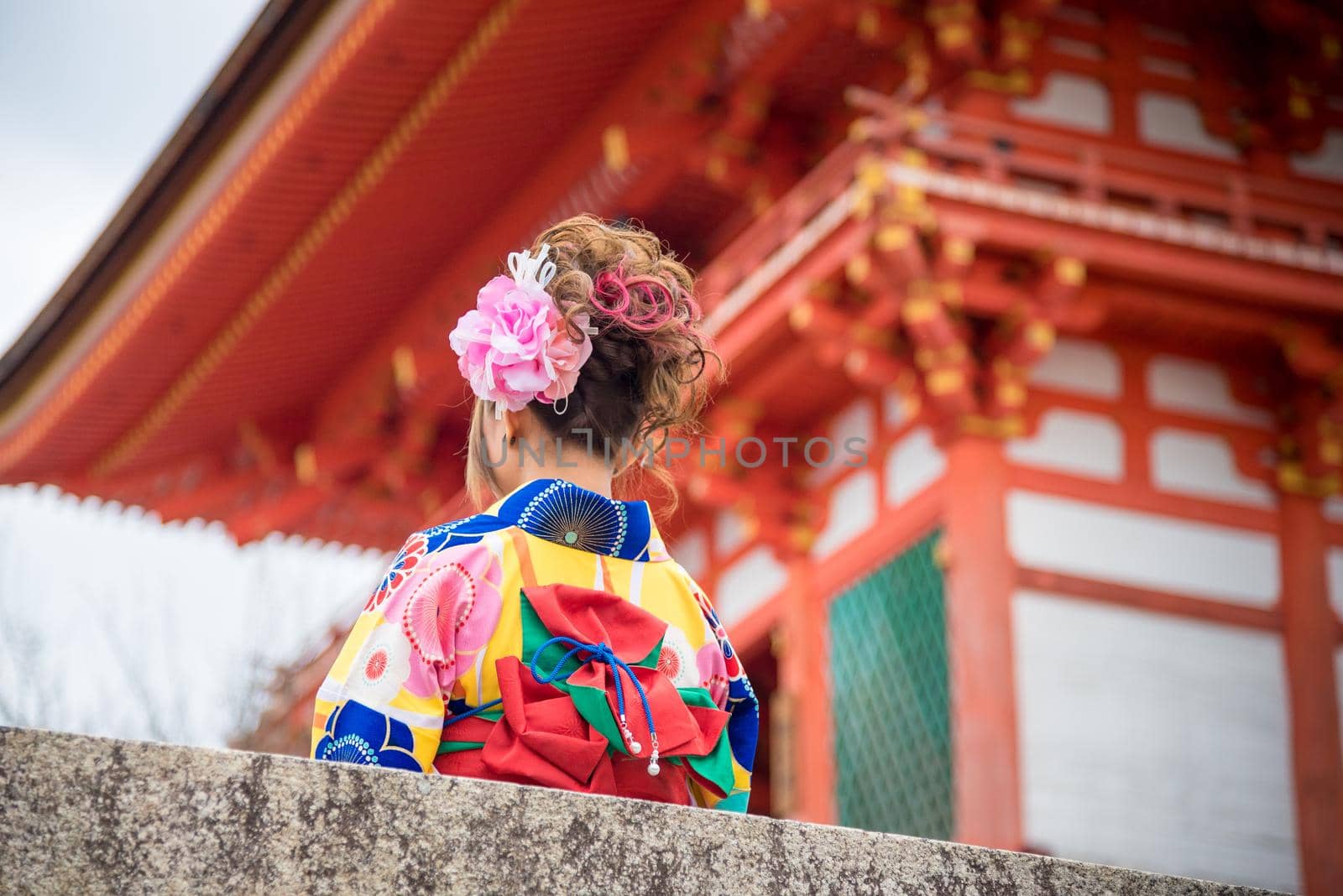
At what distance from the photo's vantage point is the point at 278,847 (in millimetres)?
1831

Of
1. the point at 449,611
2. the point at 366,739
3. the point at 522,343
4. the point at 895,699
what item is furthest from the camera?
the point at 895,699

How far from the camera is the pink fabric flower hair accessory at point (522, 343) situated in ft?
8.10

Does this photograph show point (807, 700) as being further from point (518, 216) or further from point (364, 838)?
point (364, 838)

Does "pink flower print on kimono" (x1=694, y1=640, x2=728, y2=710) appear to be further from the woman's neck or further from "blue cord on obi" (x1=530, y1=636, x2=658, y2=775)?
the woman's neck

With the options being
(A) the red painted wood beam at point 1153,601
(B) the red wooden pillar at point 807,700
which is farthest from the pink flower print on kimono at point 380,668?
(B) the red wooden pillar at point 807,700

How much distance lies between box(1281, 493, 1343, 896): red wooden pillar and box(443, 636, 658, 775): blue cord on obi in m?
5.67

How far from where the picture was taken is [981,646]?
23.4 ft

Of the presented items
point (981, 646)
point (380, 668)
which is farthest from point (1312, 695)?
point (380, 668)

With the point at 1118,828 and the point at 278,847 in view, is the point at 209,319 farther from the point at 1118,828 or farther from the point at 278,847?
the point at 278,847

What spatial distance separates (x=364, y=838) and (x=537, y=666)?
55 cm

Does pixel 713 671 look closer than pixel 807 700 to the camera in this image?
Yes

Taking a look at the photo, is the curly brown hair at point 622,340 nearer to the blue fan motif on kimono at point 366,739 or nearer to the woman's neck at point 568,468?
the woman's neck at point 568,468

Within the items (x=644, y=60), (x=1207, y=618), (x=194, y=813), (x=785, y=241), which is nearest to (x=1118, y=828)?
(x=1207, y=618)

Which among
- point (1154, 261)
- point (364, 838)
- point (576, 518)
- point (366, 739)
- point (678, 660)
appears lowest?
point (364, 838)
